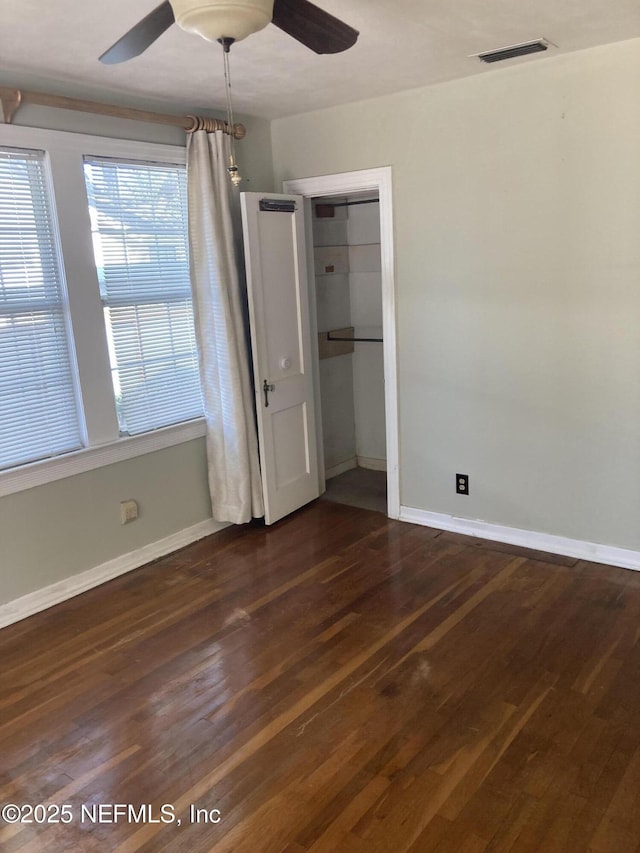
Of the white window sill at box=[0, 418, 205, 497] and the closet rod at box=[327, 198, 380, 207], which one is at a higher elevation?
the closet rod at box=[327, 198, 380, 207]

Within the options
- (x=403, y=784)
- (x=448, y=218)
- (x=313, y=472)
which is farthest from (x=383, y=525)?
(x=403, y=784)

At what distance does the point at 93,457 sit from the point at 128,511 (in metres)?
0.39

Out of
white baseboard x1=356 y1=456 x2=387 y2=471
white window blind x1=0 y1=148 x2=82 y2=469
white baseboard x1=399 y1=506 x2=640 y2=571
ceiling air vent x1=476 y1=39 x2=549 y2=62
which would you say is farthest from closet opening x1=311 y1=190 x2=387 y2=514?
white window blind x1=0 y1=148 x2=82 y2=469

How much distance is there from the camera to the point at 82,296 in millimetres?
3348

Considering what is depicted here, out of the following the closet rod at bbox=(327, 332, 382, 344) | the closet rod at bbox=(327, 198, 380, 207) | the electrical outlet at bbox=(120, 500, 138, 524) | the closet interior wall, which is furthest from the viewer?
the closet rod at bbox=(327, 332, 382, 344)

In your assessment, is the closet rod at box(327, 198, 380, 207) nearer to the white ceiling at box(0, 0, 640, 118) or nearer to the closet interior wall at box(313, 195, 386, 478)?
the closet interior wall at box(313, 195, 386, 478)

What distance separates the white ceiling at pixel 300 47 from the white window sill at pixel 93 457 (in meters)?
1.74

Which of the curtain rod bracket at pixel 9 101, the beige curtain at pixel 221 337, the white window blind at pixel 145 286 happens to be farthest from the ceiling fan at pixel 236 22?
the beige curtain at pixel 221 337

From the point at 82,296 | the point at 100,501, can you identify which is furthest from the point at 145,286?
the point at 100,501

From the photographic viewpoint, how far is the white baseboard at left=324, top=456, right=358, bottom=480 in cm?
510

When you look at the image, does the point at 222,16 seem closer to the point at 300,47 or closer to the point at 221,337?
the point at 300,47

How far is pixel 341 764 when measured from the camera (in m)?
2.18

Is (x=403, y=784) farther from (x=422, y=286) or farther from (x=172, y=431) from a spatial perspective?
(x=422, y=286)

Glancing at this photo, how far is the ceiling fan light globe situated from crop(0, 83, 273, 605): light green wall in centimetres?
166
